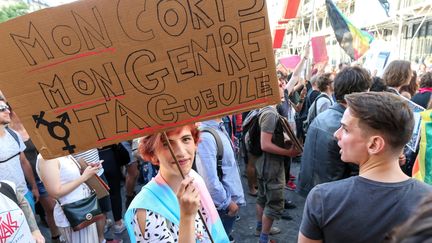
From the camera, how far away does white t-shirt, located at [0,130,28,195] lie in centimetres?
285

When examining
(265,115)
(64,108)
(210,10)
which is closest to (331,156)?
(265,115)

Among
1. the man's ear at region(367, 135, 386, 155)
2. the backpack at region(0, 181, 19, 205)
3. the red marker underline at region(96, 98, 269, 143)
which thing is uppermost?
the red marker underline at region(96, 98, 269, 143)

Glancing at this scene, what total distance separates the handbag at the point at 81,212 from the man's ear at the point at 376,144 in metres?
2.30

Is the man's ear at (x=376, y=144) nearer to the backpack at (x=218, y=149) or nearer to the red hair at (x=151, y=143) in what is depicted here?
the red hair at (x=151, y=143)

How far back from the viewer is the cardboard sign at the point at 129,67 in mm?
1117

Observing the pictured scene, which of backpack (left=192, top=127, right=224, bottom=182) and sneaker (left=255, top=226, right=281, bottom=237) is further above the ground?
backpack (left=192, top=127, right=224, bottom=182)

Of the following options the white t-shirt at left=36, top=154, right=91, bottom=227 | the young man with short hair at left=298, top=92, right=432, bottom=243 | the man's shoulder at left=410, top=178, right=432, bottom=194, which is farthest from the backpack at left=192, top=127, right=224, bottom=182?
the man's shoulder at left=410, top=178, right=432, bottom=194

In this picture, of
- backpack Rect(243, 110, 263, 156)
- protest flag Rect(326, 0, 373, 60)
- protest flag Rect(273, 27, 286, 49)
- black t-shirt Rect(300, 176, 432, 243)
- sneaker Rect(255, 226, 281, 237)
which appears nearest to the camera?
black t-shirt Rect(300, 176, 432, 243)

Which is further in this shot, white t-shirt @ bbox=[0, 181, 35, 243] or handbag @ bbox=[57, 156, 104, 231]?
handbag @ bbox=[57, 156, 104, 231]

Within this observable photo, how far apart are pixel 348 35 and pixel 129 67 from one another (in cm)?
563

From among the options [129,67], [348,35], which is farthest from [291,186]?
[129,67]

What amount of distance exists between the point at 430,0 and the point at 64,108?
1686 centimetres

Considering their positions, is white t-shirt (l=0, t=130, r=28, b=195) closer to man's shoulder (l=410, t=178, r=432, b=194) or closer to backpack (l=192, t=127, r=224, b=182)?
backpack (l=192, t=127, r=224, b=182)

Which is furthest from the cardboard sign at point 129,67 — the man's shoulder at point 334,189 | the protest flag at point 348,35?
the protest flag at point 348,35
